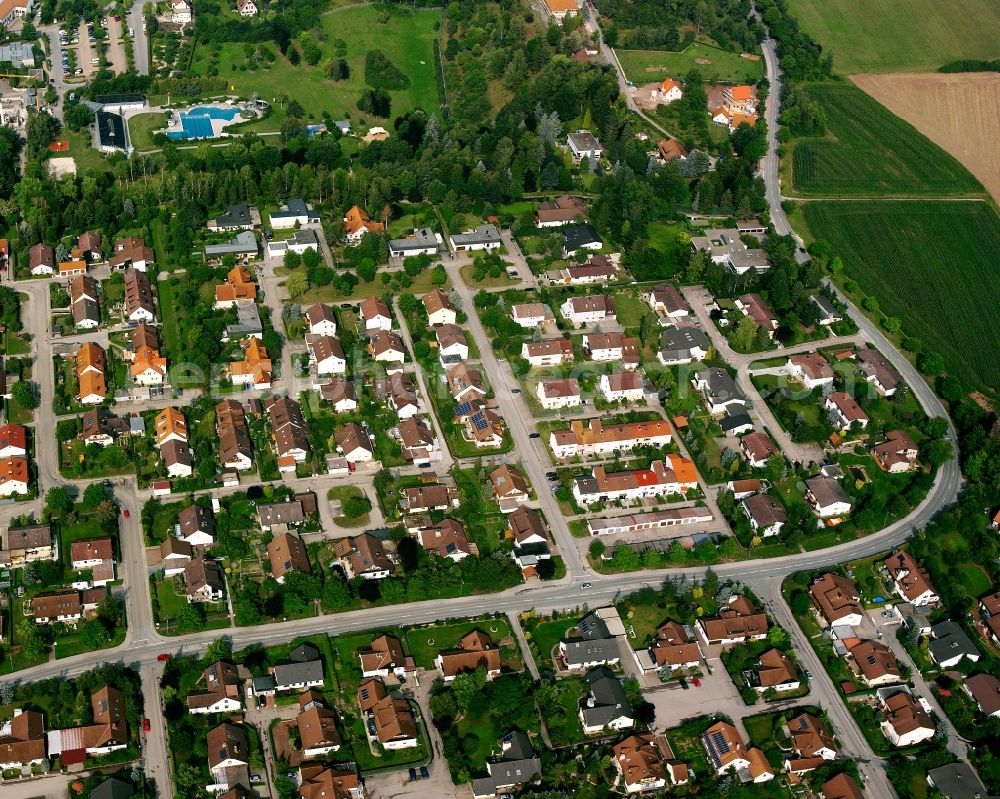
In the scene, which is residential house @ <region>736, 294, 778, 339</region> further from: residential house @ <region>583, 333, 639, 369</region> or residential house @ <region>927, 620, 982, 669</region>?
residential house @ <region>927, 620, 982, 669</region>

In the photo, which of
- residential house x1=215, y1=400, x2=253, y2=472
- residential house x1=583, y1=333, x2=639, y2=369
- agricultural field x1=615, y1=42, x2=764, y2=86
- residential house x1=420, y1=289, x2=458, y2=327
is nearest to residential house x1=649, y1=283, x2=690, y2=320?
residential house x1=583, y1=333, x2=639, y2=369

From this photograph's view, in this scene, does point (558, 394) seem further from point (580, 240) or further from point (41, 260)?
point (41, 260)

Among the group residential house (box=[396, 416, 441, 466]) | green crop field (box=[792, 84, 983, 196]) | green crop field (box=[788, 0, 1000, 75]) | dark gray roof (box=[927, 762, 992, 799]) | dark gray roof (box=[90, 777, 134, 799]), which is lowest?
dark gray roof (box=[927, 762, 992, 799])

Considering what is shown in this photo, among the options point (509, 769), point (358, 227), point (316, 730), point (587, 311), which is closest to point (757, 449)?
point (587, 311)

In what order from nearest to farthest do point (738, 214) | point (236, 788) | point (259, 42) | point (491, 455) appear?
point (236, 788) < point (491, 455) < point (738, 214) < point (259, 42)

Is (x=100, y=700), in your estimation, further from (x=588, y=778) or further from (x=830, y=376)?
(x=830, y=376)

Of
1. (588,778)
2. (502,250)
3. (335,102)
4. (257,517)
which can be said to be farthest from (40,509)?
(335,102)
